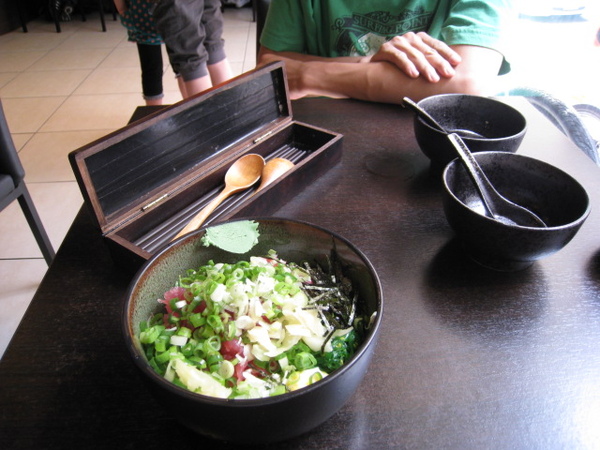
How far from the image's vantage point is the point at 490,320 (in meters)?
0.59

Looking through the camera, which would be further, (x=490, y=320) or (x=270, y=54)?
(x=270, y=54)

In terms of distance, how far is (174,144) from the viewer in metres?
0.79

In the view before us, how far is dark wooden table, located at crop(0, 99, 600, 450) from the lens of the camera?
463 millimetres

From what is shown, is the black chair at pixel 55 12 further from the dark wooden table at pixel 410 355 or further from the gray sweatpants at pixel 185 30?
the dark wooden table at pixel 410 355

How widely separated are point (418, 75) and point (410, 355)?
2.68 ft

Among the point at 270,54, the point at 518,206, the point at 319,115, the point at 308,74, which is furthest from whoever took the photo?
the point at 270,54

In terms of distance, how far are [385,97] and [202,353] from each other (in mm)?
897

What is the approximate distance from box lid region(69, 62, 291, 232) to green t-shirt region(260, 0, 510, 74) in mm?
557

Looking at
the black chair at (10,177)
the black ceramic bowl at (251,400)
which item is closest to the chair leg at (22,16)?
the black chair at (10,177)

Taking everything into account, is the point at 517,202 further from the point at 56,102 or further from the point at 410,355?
the point at 56,102

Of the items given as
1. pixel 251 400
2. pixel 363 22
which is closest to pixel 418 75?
pixel 363 22

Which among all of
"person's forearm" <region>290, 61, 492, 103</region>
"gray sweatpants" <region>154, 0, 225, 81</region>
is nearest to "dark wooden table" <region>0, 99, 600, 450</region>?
"person's forearm" <region>290, 61, 492, 103</region>

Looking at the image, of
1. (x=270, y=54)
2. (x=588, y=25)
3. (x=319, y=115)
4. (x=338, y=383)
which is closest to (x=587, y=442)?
(x=338, y=383)

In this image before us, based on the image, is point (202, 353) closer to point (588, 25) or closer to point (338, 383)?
point (338, 383)
